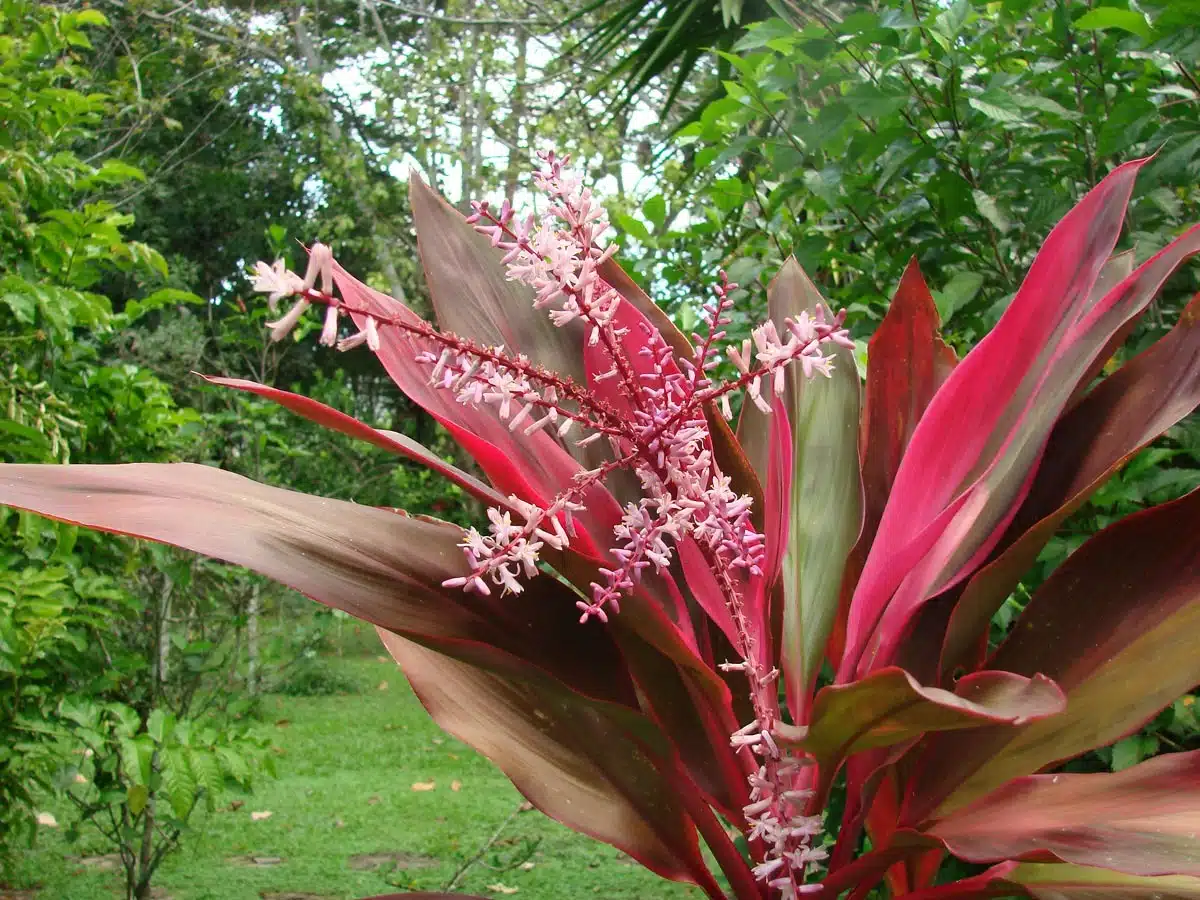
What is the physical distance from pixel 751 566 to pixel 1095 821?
0.25 meters

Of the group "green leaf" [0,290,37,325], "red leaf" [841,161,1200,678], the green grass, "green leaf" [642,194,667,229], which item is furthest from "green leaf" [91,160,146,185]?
"red leaf" [841,161,1200,678]

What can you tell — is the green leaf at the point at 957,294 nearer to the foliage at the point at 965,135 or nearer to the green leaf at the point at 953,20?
the foliage at the point at 965,135

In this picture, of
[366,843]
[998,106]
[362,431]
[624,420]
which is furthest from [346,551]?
[366,843]

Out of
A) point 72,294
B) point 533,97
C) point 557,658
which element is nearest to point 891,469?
point 557,658

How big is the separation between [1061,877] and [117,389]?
234cm

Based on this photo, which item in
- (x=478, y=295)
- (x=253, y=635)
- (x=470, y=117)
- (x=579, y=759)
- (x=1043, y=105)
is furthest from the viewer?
(x=470, y=117)

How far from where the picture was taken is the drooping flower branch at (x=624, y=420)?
0.55 m

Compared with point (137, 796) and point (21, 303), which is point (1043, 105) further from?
point (137, 796)

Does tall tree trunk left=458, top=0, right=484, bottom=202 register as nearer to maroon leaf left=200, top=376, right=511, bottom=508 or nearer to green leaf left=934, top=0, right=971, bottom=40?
green leaf left=934, top=0, right=971, bottom=40

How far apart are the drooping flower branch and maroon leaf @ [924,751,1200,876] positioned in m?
0.11

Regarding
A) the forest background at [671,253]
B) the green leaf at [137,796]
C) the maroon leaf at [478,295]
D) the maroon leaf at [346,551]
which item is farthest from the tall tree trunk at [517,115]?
the maroon leaf at [346,551]

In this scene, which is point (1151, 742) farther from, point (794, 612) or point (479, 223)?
point (479, 223)

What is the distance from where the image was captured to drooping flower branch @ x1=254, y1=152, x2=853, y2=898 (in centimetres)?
55

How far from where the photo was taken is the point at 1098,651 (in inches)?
26.2
